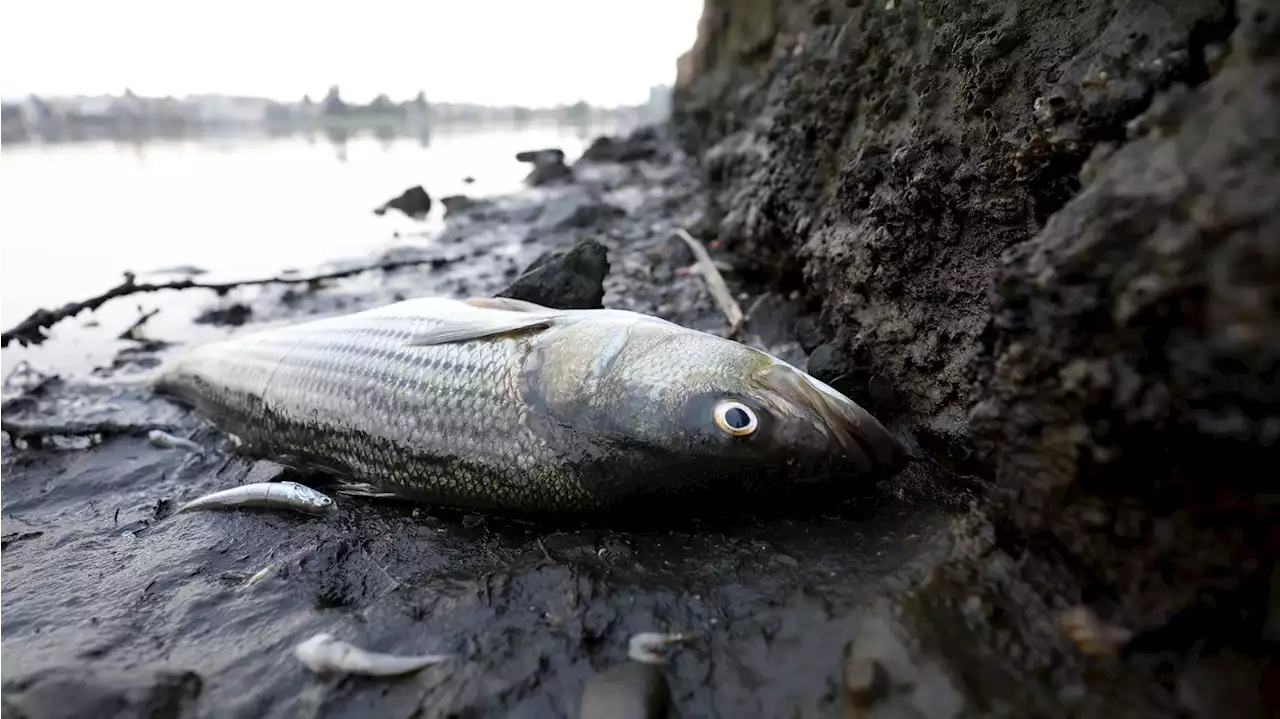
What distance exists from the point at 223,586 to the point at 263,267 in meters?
7.06

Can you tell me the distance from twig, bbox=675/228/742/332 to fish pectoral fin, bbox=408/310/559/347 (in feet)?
5.51

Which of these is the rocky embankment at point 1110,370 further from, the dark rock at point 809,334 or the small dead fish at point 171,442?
the small dead fish at point 171,442

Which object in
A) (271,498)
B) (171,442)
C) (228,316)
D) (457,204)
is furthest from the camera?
(457,204)

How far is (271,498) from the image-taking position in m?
3.30

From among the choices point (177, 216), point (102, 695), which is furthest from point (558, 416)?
point (177, 216)

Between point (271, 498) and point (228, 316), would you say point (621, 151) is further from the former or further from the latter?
point (271, 498)

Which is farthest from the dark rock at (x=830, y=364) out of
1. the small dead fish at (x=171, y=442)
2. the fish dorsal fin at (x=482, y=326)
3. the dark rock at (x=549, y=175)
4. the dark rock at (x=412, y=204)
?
the dark rock at (x=549, y=175)

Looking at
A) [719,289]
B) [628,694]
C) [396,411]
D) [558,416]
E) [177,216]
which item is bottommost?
[177,216]

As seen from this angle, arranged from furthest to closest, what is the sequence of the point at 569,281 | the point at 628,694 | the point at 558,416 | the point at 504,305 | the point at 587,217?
1. the point at 587,217
2. the point at 569,281
3. the point at 504,305
4. the point at 558,416
5. the point at 628,694

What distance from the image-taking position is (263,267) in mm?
8695

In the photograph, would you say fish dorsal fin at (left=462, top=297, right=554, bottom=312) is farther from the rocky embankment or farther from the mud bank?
the rocky embankment

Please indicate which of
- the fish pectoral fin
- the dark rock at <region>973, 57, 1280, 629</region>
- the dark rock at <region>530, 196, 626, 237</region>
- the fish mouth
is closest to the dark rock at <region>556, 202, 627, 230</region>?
the dark rock at <region>530, 196, 626, 237</region>

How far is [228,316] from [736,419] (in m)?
6.00

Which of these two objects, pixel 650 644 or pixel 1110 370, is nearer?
pixel 1110 370
